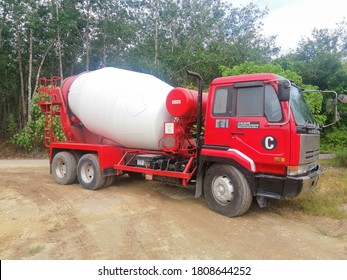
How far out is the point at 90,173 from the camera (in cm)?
774

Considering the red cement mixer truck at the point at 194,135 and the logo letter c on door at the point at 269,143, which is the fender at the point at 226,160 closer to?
the red cement mixer truck at the point at 194,135

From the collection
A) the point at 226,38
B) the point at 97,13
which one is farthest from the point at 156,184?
the point at 226,38

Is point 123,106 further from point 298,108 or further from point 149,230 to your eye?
point 298,108

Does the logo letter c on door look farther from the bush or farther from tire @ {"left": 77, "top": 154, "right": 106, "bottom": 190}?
the bush

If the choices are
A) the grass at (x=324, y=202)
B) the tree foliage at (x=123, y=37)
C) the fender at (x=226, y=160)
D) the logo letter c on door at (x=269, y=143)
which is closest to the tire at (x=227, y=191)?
the fender at (x=226, y=160)

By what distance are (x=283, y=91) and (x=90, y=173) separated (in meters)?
5.05

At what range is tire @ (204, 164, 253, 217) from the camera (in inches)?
208

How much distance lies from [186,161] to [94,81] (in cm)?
321

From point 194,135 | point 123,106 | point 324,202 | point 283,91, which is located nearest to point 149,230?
point 194,135

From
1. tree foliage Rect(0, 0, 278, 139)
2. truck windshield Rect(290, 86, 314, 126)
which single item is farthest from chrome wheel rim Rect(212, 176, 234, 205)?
tree foliage Rect(0, 0, 278, 139)

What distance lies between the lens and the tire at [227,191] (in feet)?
17.4

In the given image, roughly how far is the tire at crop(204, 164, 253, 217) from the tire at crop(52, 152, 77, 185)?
Result: 4020 mm

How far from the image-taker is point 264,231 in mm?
4852
